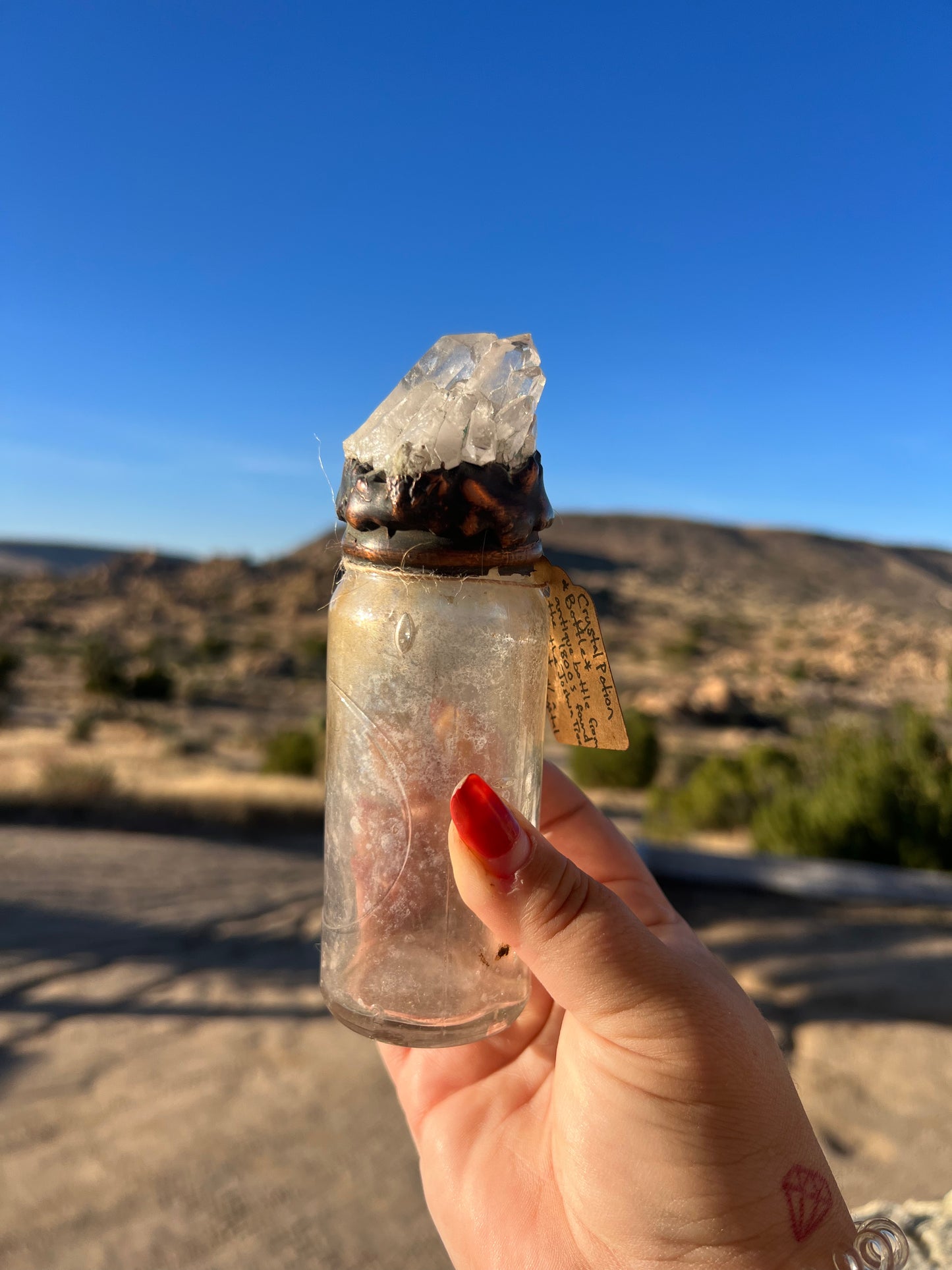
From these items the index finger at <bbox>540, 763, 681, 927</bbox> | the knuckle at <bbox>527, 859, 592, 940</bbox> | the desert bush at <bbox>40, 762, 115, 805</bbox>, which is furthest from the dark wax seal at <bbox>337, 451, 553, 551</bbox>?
the desert bush at <bbox>40, 762, 115, 805</bbox>

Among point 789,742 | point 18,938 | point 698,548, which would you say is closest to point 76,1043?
point 18,938

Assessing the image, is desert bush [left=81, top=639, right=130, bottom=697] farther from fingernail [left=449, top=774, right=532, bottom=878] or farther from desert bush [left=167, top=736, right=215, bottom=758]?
fingernail [left=449, top=774, right=532, bottom=878]

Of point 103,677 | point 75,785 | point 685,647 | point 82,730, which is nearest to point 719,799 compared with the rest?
point 75,785

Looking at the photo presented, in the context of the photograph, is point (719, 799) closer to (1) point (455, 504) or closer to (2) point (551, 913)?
(2) point (551, 913)

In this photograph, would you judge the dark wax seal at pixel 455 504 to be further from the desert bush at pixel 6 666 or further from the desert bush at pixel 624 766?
the desert bush at pixel 6 666

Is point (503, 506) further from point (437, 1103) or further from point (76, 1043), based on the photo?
point (76, 1043)

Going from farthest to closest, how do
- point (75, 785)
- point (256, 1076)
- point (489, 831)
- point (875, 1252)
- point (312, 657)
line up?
point (312, 657), point (75, 785), point (256, 1076), point (875, 1252), point (489, 831)

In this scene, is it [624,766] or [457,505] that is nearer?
[457,505]
